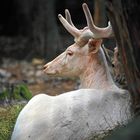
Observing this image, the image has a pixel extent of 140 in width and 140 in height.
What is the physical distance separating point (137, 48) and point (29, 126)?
4.56 feet

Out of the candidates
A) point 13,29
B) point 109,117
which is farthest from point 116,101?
point 13,29

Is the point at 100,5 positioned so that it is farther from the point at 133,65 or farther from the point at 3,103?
the point at 133,65

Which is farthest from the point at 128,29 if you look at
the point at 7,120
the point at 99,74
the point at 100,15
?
the point at 100,15

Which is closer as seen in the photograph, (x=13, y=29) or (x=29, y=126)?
(x=29, y=126)

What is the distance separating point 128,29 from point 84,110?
997mm

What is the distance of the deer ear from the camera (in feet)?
22.7

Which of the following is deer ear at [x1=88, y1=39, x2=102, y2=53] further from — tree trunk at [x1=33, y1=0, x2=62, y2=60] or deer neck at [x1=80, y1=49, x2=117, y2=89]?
tree trunk at [x1=33, y1=0, x2=62, y2=60]

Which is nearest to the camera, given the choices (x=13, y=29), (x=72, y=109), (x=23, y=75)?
(x=72, y=109)

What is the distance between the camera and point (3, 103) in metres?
10.1

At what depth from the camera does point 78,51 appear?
7242 millimetres

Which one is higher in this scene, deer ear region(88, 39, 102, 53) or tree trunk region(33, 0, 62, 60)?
deer ear region(88, 39, 102, 53)

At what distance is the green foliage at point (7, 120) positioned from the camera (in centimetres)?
762

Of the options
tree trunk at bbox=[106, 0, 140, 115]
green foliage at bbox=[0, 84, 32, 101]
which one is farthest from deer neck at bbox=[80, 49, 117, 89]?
green foliage at bbox=[0, 84, 32, 101]

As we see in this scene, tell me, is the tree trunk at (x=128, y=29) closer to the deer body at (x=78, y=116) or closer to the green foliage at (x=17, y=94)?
the deer body at (x=78, y=116)
